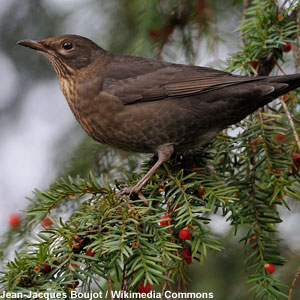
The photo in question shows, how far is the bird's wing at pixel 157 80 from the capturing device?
302cm

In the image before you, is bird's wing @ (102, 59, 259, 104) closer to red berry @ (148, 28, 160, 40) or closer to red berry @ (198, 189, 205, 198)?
red berry @ (148, 28, 160, 40)

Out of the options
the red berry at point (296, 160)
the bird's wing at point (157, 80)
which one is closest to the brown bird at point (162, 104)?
the bird's wing at point (157, 80)

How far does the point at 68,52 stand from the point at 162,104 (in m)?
0.89

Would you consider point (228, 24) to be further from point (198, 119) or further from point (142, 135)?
point (142, 135)

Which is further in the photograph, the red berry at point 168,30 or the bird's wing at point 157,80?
the red berry at point 168,30

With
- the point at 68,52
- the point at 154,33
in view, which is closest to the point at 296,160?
the point at 154,33

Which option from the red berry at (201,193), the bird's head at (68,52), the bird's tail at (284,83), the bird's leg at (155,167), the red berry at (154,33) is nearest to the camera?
the red berry at (201,193)

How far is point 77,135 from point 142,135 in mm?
1008

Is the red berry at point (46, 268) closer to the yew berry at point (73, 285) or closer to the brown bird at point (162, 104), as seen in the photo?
the yew berry at point (73, 285)

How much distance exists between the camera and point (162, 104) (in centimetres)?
305

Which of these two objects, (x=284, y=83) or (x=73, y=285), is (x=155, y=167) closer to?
(x=284, y=83)

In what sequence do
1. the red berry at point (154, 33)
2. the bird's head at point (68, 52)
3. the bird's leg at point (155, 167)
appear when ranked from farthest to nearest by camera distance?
the red berry at point (154, 33), the bird's head at point (68, 52), the bird's leg at point (155, 167)

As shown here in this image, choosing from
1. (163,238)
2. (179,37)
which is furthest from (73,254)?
(179,37)

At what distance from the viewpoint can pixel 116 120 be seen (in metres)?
2.99
